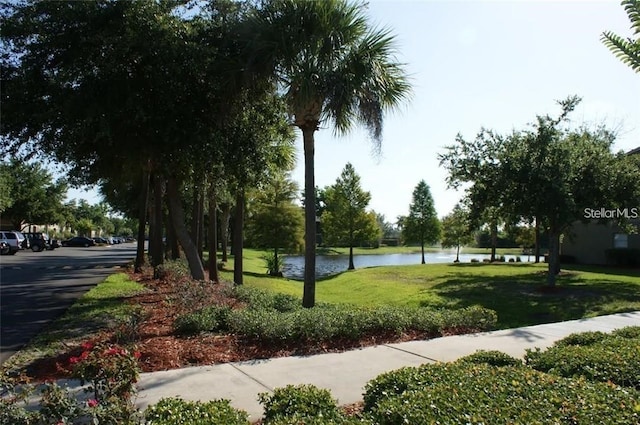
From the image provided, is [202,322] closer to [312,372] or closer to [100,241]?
[312,372]

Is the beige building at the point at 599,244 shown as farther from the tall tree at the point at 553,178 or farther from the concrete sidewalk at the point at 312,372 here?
the concrete sidewalk at the point at 312,372

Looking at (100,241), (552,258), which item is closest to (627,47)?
(552,258)

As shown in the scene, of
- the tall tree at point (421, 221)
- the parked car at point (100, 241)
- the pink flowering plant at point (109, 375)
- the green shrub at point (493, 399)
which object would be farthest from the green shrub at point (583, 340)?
the parked car at point (100, 241)

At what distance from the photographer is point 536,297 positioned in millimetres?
17141

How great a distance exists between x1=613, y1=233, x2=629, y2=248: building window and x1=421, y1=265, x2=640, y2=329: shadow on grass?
10.9 m

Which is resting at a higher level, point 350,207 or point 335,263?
point 350,207

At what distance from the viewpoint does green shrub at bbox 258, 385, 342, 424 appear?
147 inches

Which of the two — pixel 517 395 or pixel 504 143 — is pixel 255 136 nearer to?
pixel 517 395

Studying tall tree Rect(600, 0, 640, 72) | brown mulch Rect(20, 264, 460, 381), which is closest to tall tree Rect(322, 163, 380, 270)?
brown mulch Rect(20, 264, 460, 381)

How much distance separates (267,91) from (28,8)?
16.9 ft

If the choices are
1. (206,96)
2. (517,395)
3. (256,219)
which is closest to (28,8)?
(206,96)

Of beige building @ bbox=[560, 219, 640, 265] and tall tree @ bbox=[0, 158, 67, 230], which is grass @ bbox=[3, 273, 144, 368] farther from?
tall tree @ bbox=[0, 158, 67, 230]

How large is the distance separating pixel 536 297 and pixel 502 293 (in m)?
1.45

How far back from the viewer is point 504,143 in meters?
19.8
